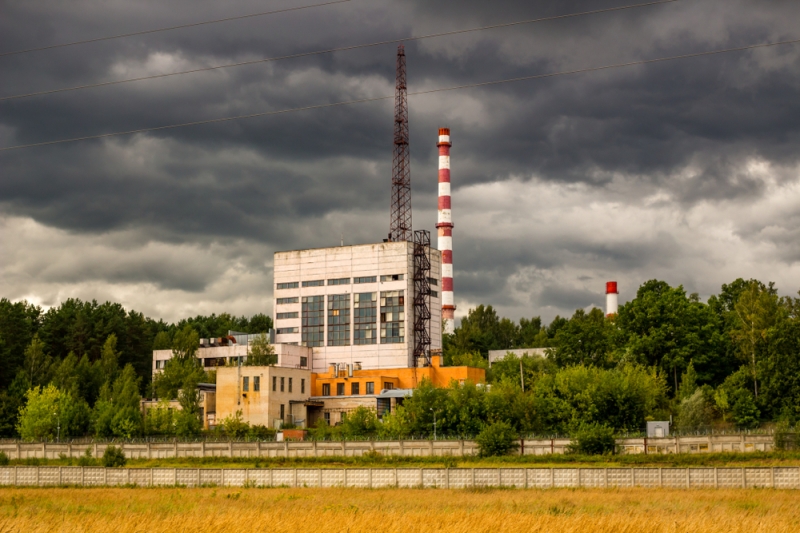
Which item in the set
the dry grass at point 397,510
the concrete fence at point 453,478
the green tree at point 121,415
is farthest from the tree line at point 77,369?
the dry grass at point 397,510

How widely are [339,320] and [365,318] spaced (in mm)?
3915

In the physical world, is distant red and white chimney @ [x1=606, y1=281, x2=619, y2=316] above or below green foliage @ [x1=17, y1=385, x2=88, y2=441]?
above

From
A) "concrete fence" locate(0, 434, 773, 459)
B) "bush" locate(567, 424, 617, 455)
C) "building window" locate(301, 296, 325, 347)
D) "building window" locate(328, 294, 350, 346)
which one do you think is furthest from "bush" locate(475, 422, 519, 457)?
"building window" locate(301, 296, 325, 347)

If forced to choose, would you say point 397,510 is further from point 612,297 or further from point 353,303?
point 612,297

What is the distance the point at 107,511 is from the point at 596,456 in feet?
133

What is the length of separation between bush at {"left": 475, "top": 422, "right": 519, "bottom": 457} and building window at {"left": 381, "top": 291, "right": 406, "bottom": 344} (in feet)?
152

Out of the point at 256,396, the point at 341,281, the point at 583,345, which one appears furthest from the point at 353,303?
the point at 583,345

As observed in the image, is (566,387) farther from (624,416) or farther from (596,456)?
(596,456)

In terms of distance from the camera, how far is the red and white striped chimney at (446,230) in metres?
134

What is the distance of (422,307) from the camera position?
12081 cm

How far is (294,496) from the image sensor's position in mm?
53062

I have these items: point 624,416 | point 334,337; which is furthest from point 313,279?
point 624,416

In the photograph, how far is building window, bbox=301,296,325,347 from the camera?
12631cm

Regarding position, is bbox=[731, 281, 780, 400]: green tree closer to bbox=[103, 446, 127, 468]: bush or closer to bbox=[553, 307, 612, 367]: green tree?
bbox=[553, 307, 612, 367]: green tree
